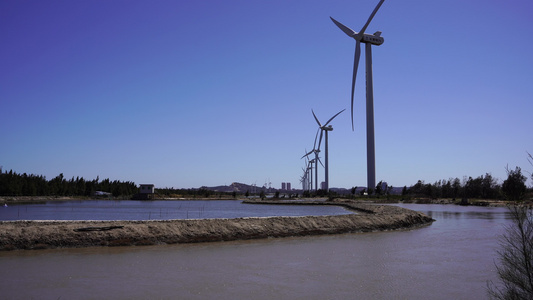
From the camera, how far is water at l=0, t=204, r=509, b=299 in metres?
11.0

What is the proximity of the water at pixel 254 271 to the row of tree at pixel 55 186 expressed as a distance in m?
95.9

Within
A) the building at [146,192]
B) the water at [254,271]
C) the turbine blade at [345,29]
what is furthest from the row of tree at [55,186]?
the water at [254,271]

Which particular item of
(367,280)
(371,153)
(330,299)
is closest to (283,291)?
(330,299)

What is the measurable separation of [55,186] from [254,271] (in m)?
113

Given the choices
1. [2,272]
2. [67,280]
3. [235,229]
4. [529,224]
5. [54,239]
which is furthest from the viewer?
[235,229]

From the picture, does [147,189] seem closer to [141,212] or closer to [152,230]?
[141,212]

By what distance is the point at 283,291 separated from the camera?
11203mm

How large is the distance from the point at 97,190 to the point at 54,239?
12503cm

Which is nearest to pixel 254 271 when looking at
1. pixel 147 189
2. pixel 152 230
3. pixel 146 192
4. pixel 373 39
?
pixel 152 230

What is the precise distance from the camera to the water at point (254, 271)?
11031mm

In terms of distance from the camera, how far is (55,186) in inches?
4417

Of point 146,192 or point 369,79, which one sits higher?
point 369,79

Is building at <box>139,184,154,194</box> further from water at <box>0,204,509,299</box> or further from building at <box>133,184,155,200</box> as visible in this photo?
water at <box>0,204,509,299</box>

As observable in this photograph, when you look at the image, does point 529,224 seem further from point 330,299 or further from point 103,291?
point 103,291
